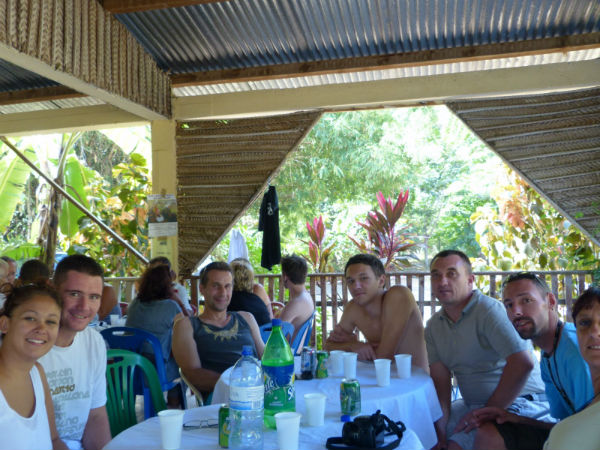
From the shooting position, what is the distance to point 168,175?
7.12 metres

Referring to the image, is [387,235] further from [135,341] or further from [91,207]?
[91,207]

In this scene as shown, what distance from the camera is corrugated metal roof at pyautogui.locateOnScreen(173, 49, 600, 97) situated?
6.19 m

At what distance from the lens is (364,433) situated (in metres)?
1.78

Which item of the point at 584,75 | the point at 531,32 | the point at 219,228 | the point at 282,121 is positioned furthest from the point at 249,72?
the point at 584,75

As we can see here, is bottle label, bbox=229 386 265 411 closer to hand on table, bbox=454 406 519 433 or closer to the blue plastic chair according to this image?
hand on table, bbox=454 406 519 433

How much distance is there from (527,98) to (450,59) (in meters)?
1.00

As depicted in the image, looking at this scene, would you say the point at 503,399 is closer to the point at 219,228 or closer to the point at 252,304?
the point at 252,304

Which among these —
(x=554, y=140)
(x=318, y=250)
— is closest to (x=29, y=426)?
(x=554, y=140)

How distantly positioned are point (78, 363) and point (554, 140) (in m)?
5.60

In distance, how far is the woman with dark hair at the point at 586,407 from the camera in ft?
5.34

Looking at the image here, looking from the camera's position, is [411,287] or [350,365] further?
[411,287]

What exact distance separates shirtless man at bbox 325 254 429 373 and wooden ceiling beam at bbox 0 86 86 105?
4.94m

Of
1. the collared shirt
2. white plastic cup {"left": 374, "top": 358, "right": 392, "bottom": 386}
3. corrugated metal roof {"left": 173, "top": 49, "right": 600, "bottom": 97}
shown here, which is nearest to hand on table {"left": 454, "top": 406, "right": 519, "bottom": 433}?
the collared shirt

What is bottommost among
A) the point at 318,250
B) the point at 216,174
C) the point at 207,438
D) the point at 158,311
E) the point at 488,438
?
the point at 488,438
